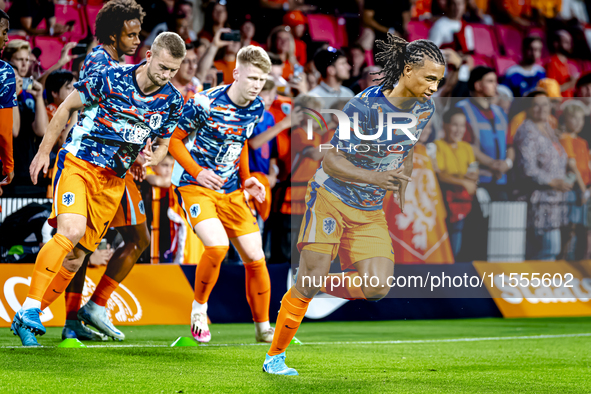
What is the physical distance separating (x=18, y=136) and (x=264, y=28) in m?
4.01

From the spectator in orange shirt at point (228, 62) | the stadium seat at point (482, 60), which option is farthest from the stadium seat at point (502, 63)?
the spectator in orange shirt at point (228, 62)

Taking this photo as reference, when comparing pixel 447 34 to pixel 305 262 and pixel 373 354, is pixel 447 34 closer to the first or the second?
pixel 373 354

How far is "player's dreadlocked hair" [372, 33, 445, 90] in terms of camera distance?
13.9ft

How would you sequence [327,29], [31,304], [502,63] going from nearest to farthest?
1. [31,304]
2. [327,29]
3. [502,63]

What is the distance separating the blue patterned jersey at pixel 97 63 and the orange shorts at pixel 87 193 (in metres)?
0.62

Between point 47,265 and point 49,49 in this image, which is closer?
point 47,265

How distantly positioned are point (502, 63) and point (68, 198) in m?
8.09

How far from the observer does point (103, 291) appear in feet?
18.7

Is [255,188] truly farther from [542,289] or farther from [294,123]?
[542,289]

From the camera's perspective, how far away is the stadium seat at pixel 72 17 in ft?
25.5

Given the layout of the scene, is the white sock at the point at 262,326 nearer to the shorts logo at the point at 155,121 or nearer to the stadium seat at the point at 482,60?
the shorts logo at the point at 155,121

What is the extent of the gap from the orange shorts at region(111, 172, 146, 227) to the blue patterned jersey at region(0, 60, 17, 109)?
1385 millimetres

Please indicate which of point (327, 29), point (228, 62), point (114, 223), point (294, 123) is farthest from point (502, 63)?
point (114, 223)

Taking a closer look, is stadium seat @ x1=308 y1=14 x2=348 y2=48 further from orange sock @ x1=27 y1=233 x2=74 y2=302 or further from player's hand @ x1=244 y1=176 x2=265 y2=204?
orange sock @ x1=27 y1=233 x2=74 y2=302
